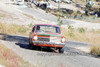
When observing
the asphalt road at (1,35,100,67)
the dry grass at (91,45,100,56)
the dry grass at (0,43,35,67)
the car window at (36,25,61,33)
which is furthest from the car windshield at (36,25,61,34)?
the dry grass at (0,43,35,67)

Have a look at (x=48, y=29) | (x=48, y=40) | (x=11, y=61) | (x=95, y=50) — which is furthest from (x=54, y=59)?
(x=95, y=50)

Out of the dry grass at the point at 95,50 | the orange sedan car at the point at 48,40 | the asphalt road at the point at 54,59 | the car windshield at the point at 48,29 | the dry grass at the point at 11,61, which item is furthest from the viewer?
the dry grass at the point at 95,50

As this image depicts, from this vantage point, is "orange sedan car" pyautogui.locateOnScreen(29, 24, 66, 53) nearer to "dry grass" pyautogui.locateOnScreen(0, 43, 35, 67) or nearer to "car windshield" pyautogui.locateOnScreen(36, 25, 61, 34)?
"car windshield" pyautogui.locateOnScreen(36, 25, 61, 34)

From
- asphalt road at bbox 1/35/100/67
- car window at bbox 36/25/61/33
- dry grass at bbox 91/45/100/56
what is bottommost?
dry grass at bbox 91/45/100/56

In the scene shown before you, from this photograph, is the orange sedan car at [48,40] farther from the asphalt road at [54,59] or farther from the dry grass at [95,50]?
the dry grass at [95,50]

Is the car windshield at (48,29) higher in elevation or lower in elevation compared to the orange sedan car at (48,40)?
higher

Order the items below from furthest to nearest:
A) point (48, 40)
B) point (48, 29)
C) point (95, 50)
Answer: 1. point (95, 50)
2. point (48, 29)
3. point (48, 40)

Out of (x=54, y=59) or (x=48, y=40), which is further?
(x=48, y=40)

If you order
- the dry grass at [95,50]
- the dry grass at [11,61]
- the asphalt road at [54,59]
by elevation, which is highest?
the dry grass at [11,61]

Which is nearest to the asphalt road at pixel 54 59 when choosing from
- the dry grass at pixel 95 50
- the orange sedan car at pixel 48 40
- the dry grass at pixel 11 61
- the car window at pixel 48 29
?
the orange sedan car at pixel 48 40

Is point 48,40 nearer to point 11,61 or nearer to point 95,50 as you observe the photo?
point 95,50

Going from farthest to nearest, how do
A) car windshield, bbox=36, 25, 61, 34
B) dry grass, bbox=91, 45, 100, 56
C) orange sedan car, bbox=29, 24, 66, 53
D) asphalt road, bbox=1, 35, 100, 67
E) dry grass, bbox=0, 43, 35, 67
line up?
1. dry grass, bbox=91, 45, 100, 56
2. car windshield, bbox=36, 25, 61, 34
3. orange sedan car, bbox=29, 24, 66, 53
4. asphalt road, bbox=1, 35, 100, 67
5. dry grass, bbox=0, 43, 35, 67

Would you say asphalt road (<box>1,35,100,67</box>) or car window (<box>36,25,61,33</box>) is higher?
car window (<box>36,25,61,33</box>)

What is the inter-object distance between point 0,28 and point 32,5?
203 ft
